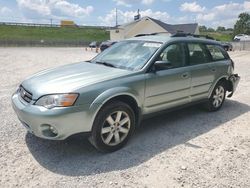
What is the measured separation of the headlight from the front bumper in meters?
0.06

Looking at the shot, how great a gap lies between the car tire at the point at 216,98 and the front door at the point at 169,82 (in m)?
0.99

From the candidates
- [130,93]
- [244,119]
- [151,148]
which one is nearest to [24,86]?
[130,93]

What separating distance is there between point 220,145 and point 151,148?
112 cm

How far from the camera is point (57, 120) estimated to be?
127 inches

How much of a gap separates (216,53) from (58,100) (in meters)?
3.93

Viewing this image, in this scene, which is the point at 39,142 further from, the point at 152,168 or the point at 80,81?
the point at 152,168

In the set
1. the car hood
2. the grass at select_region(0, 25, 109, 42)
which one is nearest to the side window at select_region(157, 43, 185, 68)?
the car hood

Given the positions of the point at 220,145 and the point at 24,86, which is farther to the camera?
the point at 220,145

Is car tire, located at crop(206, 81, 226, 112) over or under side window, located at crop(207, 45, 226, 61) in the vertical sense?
under

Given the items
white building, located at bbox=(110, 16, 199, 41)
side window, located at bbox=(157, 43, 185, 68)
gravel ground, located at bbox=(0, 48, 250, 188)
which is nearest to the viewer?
gravel ground, located at bbox=(0, 48, 250, 188)

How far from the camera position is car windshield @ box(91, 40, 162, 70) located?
4.26 metres

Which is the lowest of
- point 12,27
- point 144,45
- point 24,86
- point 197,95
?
point 197,95

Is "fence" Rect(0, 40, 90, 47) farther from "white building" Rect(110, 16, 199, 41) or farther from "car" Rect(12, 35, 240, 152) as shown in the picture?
"car" Rect(12, 35, 240, 152)

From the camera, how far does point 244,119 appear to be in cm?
544
